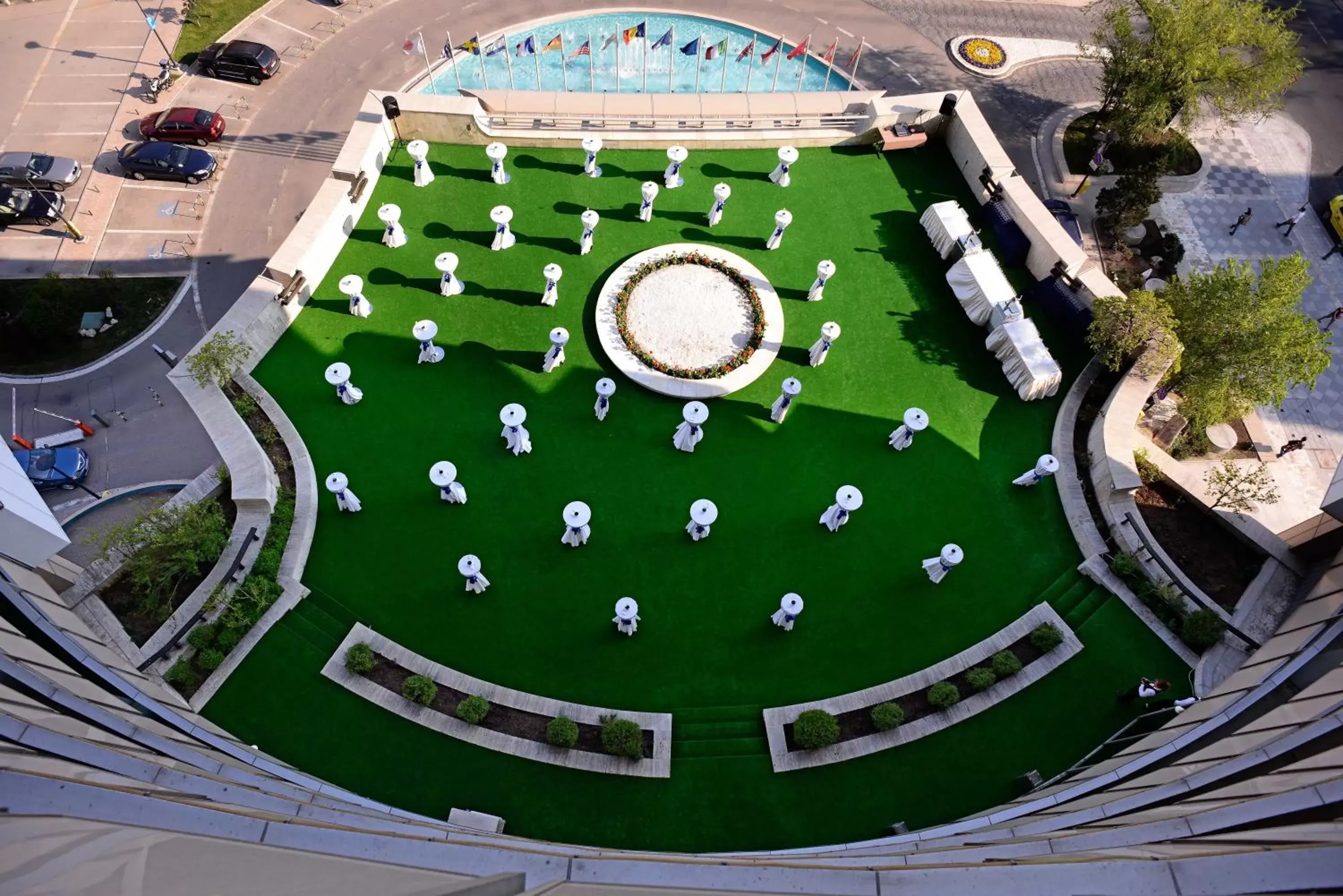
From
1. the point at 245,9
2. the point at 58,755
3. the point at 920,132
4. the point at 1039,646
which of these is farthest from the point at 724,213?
the point at 245,9


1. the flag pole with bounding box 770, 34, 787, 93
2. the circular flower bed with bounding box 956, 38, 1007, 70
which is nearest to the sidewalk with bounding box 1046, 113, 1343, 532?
the circular flower bed with bounding box 956, 38, 1007, 70

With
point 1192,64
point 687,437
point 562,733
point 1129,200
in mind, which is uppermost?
point 1192,64

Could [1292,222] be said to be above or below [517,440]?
above

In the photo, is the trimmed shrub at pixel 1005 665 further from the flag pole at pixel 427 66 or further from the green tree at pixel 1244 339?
the flag pole at pixel 427 66

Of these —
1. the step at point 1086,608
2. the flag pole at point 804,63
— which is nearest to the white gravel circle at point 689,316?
the step at point 1086,608

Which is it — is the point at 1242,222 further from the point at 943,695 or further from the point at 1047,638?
the point at 943,695

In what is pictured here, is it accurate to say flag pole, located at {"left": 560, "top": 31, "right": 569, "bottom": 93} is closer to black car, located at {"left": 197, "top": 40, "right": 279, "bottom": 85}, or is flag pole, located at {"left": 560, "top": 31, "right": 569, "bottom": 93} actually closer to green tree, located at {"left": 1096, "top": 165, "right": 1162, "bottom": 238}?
black car, located at {"left": 197, "top": 40, "right": 279, "bottom": 85}

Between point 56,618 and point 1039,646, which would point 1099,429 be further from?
point 56,618

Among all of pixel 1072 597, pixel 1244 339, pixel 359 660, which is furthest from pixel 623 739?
pixel 1244 339
